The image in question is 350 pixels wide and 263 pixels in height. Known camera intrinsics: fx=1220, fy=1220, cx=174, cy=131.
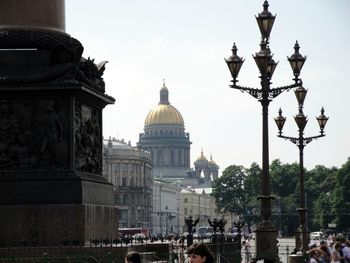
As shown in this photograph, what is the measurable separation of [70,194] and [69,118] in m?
1.43

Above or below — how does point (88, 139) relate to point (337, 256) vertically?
above

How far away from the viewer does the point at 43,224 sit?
2183 centimetres

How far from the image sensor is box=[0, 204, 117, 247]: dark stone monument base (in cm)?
2180

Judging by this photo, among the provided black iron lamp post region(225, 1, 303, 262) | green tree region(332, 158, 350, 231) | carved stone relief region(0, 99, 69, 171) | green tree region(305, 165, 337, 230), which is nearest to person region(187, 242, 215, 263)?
carved stone relief region(0, 99, 69, 171)

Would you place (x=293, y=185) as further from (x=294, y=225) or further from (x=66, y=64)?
(x=66, y=64)

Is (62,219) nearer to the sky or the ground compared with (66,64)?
nearer to the ground

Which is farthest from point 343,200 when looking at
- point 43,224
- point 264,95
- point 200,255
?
point 200,255

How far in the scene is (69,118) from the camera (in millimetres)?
22562

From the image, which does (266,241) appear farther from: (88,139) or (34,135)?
(34,135)

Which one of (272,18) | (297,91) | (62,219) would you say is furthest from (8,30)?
(297,91)

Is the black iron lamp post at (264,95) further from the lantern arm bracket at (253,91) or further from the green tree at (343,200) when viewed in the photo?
the green tree at (343,200)

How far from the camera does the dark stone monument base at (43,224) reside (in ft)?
71.5

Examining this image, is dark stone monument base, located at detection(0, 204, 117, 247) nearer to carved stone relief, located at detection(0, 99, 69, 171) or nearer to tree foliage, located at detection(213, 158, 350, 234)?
carved stone relief, located at detection(0, 99, 69, 171)

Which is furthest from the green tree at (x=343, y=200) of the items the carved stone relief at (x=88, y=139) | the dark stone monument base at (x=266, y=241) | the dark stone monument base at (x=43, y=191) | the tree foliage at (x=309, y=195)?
the dark stone monument base at (x=43, y=191)
